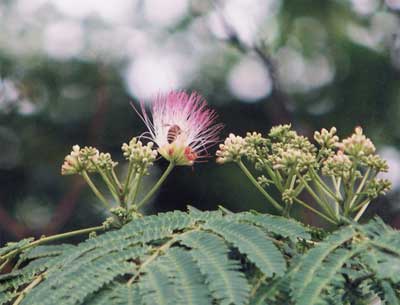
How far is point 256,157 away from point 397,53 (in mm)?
4441

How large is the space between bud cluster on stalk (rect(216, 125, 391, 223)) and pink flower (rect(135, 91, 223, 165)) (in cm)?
15

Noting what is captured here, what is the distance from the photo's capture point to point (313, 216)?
5000 millimetres

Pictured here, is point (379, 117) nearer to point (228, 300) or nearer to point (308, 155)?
point (308, 155)

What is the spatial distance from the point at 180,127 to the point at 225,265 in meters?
0.70

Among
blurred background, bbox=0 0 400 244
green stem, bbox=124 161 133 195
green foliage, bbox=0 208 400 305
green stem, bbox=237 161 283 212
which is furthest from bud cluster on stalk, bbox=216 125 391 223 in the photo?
blurred background, bbox=0 0 400 244

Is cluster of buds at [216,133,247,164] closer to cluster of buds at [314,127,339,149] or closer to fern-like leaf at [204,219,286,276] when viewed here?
cluster of buds at [314,127,339,149]

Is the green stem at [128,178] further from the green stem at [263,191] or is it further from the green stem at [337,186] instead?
the green stem at [337,186]

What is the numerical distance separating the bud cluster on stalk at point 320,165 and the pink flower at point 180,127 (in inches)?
5.9

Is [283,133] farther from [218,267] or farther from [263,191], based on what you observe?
[218,267]

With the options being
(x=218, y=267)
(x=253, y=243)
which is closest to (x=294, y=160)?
(x=253, y=243)

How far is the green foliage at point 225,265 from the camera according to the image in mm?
1640

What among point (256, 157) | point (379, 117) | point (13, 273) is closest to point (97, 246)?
point (13, 273)

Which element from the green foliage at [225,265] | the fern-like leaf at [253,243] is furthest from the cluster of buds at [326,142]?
the fern-like leaf at [253,243]

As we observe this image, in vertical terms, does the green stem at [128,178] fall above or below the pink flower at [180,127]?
below
